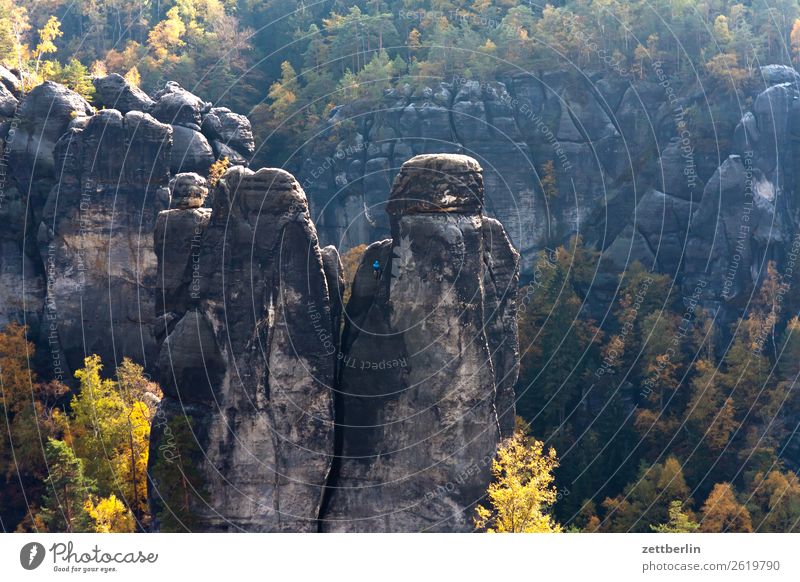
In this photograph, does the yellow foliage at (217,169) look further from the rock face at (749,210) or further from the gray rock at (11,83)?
the rock face at (749,210)

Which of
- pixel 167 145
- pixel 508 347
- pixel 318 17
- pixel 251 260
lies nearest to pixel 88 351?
pixel 167 145

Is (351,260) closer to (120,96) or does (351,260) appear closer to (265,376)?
(120,96)

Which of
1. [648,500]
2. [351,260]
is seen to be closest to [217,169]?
[351,260]

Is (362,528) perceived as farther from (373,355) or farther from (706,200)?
(706,200)

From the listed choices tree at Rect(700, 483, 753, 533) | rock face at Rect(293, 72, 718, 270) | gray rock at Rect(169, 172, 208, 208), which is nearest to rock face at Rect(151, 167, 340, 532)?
gray rock at Rect(169, 172, 208, 208)

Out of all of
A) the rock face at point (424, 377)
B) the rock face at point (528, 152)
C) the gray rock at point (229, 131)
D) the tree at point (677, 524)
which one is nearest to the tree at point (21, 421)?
the gray rock at point (229, 131)

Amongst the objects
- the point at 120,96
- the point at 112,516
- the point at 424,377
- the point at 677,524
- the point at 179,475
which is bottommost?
the point at 677,524

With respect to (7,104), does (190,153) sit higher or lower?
lower
